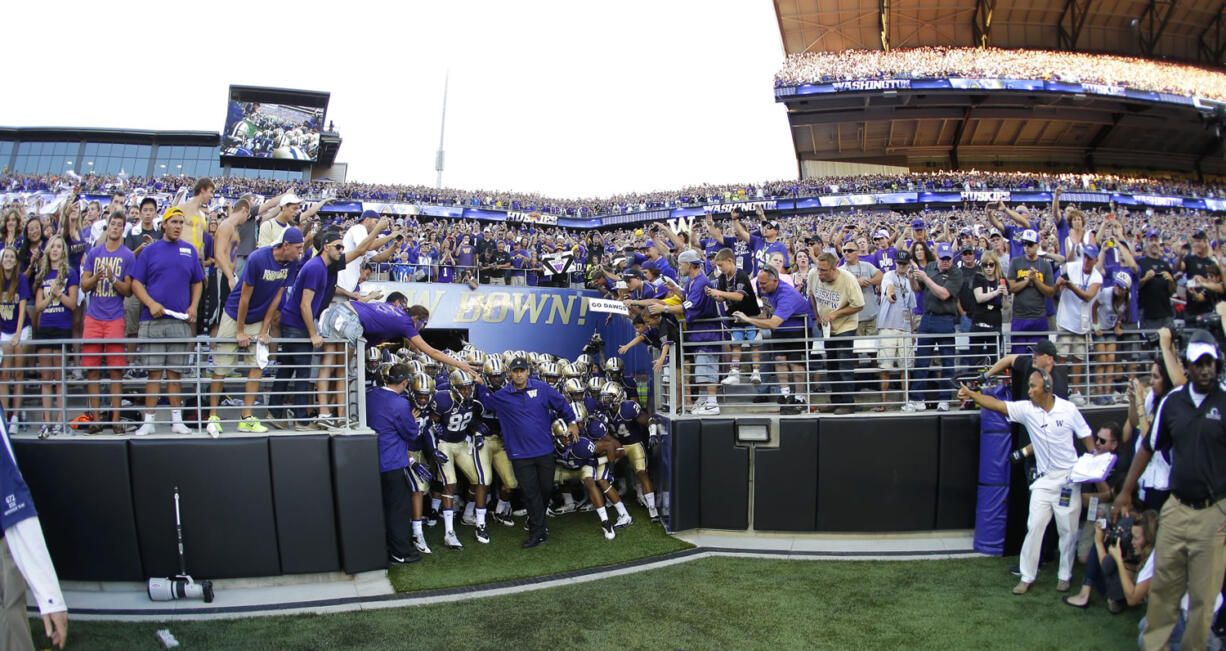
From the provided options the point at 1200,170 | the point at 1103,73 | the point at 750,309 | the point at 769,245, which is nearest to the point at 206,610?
the point at 750,309

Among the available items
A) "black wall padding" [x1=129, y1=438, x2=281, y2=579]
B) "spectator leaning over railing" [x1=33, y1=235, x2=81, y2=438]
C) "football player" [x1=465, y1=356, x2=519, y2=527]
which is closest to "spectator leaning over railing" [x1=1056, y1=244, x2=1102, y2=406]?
"football player" [x1=465, y1=356, x2=519, y2=527]

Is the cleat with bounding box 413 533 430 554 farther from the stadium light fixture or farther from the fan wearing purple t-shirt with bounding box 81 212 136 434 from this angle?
the stadium light fixture

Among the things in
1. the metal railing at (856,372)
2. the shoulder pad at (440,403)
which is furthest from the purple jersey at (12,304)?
the metal railing at (856,372)

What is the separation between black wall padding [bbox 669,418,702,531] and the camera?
913 cm

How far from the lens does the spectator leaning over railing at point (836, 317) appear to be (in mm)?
9602

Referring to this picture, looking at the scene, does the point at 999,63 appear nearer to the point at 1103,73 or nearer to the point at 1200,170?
the point at 1103,73

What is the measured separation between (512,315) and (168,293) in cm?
1151

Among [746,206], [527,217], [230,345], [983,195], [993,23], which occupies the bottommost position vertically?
[230,345]

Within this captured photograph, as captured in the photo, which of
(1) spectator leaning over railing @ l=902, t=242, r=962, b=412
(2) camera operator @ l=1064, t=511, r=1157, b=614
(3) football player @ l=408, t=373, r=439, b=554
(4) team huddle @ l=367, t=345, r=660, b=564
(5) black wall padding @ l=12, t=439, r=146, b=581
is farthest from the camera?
(1) spectator leaning over railing @ l=902, t=242, r=962, b=412

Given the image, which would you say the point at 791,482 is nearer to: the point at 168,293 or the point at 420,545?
the point at 420,545

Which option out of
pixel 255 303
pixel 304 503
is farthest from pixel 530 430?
pixel 255 303

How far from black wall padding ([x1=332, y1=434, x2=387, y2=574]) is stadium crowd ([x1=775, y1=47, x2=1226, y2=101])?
33.7 m

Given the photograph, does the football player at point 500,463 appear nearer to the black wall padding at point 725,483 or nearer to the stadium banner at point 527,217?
the black wall padding at point 725,483

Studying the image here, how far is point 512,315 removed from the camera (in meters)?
19.4
